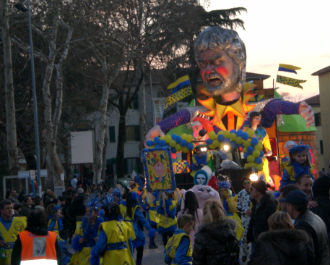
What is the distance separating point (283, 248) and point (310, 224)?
0.95 m

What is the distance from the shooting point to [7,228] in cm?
952

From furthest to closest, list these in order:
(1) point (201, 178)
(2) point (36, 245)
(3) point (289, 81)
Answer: (3) point (289, 81) < (1) point (201, 178) < (2) point (36, 245)

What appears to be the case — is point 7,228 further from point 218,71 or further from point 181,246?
point 218,71

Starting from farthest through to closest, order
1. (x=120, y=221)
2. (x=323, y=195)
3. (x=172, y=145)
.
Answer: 1. (x=172, y=145)
2. (x=120, y=221)
3. (x=323, y=195)

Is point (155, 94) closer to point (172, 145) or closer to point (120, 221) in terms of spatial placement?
point (172, 145)

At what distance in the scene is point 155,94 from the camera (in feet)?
233

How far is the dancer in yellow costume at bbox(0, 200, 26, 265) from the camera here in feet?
31.1

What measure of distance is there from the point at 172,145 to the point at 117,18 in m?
12.6

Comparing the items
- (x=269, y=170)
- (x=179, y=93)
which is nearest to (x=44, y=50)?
(x=179, y=93)

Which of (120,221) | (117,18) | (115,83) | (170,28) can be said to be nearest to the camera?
(120,221)

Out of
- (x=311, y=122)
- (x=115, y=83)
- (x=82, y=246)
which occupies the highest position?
(x=115, y=83)

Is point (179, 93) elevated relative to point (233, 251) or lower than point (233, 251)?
elevated

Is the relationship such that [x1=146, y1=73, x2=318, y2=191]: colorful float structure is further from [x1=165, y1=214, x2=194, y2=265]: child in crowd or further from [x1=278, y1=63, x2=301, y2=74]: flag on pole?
[x1=165, y1=214, x2=194, y2=265]: child in crowd

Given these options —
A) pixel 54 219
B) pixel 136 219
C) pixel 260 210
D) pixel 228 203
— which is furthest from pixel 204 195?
pixel 260 210
